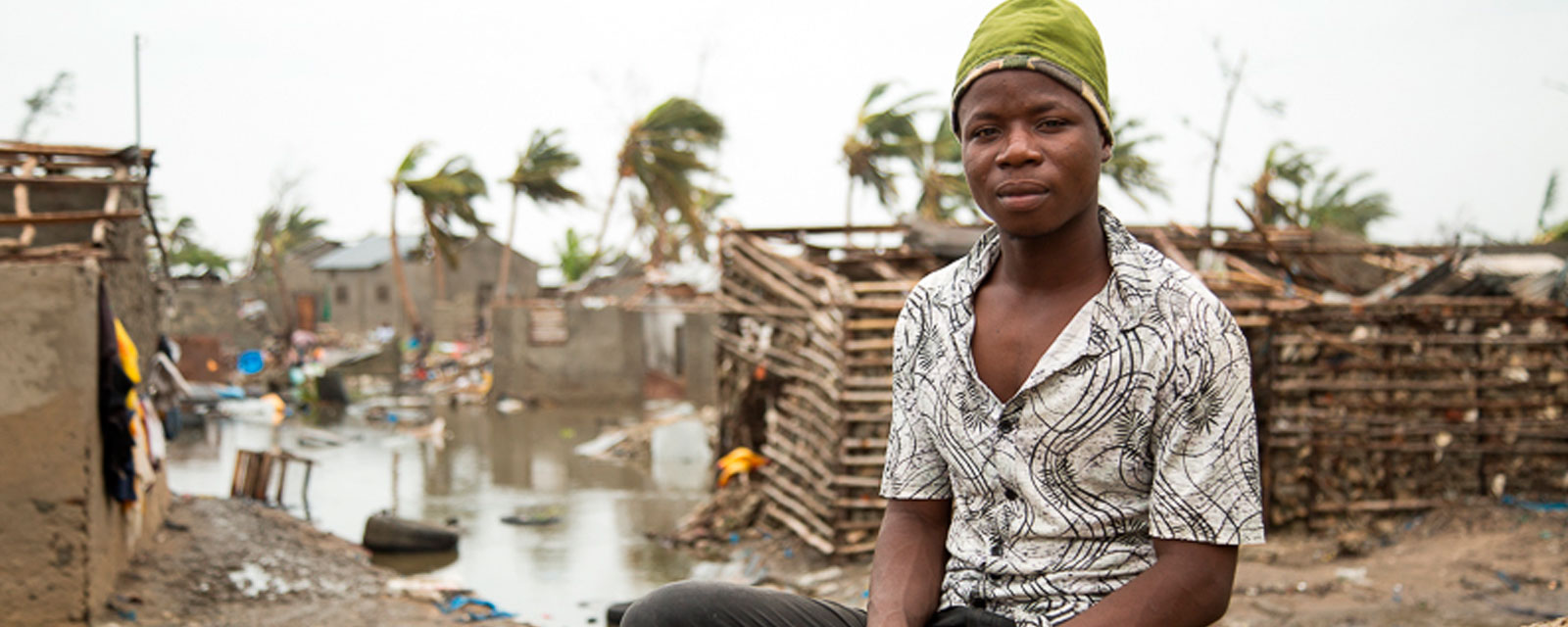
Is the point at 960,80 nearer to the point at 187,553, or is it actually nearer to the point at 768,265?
the point at 187,553

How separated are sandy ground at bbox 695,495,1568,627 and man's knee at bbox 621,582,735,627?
5.26m

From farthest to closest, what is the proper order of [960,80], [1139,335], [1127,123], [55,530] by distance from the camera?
[1127,123] < [55,530] < [960,80] < [1139,335]

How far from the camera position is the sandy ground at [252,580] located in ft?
20.1

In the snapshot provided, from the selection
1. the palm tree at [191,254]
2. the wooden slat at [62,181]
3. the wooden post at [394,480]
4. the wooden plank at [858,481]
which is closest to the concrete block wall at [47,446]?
the wooden slat at [62,181]

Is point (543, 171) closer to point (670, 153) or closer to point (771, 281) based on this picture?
point (670, 153)

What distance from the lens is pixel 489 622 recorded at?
20.7 ft

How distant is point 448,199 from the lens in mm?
28562

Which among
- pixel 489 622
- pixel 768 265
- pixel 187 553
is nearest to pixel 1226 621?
pixel 489 622

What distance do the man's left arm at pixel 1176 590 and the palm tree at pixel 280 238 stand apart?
33.0 metres

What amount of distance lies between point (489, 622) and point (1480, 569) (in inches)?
238

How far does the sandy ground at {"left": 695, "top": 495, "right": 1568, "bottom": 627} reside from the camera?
6.35m

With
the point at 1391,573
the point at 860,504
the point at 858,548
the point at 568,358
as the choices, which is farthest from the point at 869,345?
the point at 568,358

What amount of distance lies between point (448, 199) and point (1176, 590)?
28675mm

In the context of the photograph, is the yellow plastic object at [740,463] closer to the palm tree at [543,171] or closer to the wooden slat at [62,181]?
the wooden slat at [62,181]
